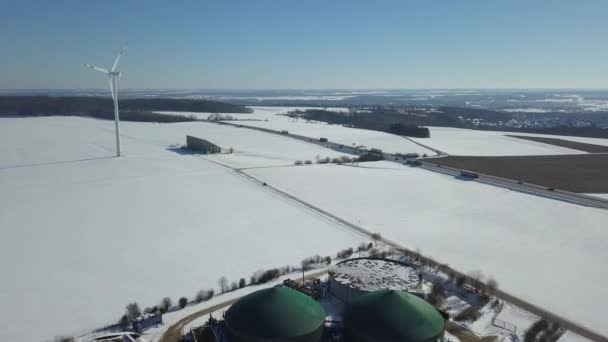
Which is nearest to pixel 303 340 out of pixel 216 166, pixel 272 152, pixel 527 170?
pixel 216 166

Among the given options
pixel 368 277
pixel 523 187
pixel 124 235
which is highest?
pixel 368 277

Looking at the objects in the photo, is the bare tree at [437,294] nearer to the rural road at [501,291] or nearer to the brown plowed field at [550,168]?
the rural road at [501,291]

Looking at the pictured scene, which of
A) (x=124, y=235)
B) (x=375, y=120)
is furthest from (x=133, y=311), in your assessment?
(x=375, y=120)

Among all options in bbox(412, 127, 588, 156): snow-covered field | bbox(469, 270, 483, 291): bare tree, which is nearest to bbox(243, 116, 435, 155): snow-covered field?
bbox(412, 127, 588, 156): snow-covered field

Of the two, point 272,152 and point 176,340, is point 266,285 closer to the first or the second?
point 176,340

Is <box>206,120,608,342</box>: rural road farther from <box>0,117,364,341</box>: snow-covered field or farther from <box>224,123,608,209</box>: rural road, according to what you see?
<box>0,117,364,341</box>: snow-covered field

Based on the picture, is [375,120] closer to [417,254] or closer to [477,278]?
[417,254]

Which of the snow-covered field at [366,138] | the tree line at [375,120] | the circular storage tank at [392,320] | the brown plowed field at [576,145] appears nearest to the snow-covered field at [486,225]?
the circular storage tank at [392,320]
